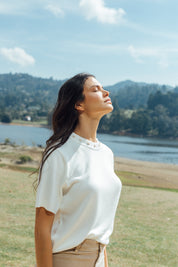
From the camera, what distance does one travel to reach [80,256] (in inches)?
66.1

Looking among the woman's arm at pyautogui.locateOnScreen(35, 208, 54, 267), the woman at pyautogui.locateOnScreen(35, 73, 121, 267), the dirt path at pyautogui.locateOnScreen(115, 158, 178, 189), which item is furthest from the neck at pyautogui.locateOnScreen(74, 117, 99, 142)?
the dirt path at pyautogui.locateOnScreen(115, 158, 178, 189)

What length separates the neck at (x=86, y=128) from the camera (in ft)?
6.14

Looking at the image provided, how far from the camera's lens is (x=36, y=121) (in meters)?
111

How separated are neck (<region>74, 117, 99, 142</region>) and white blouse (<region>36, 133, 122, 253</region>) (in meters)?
0.13

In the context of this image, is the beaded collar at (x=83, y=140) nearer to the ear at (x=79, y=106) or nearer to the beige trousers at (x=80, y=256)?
the ear at (x=79, y=106)

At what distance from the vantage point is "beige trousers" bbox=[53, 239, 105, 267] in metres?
1.67

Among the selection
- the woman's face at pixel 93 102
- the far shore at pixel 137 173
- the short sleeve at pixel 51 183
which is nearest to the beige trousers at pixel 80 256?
the short sleeve at pixel 51 183

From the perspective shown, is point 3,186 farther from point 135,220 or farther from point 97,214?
point 97,214

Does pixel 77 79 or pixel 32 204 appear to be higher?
pixel 77 79

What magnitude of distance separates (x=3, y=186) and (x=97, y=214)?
8.72 metres

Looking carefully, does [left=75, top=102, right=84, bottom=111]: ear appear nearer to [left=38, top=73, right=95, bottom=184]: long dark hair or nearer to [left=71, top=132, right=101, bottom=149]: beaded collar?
[left=38, top=73, right=95, bottom=184]: long dark hair

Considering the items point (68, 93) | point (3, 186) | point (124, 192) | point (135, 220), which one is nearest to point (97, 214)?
point (68, 93)

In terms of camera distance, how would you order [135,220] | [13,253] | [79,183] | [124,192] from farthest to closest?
1. [124,192]
2. [135,220]
3. [13,253]
4. [79,183]

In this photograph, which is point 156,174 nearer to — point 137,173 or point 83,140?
point 137,173
